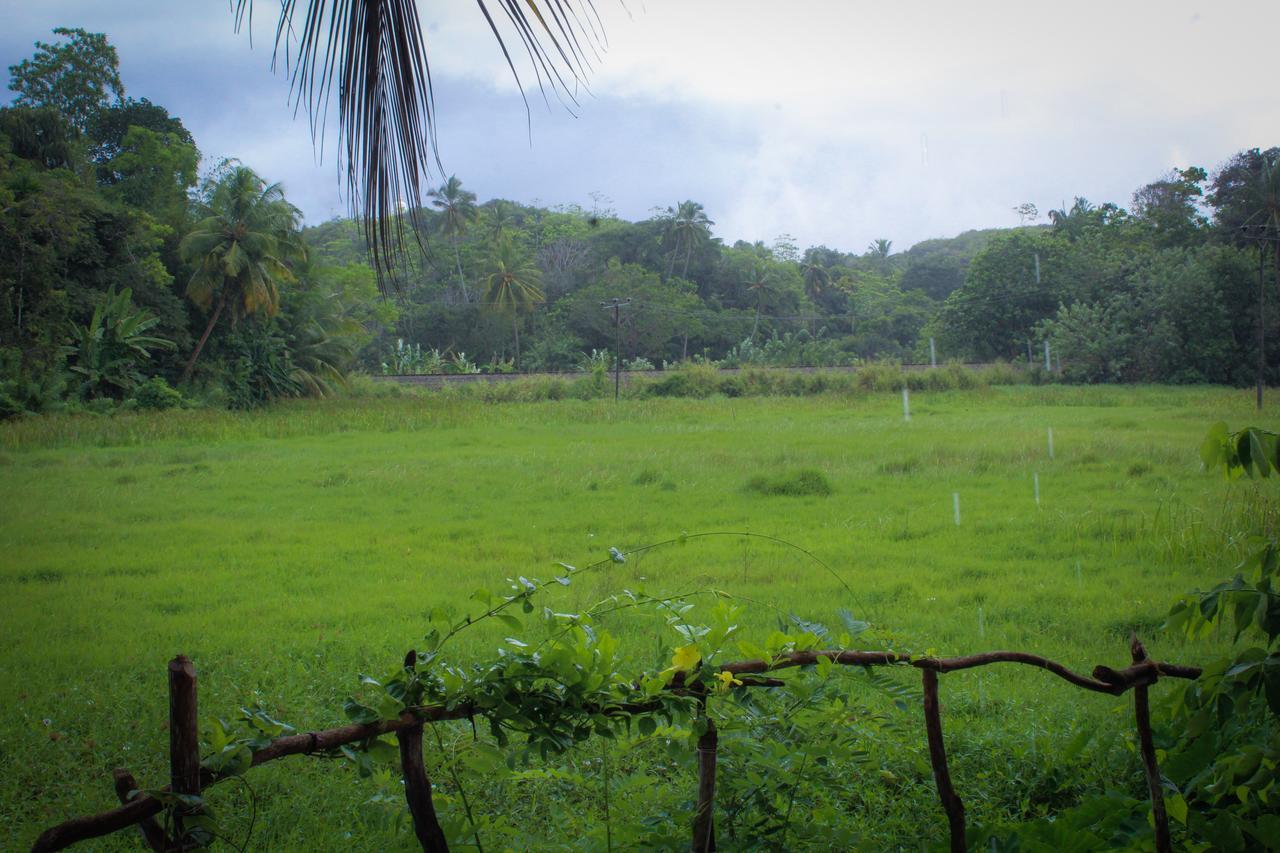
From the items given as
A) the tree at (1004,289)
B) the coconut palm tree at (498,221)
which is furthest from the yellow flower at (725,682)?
the tree at (1004,289)

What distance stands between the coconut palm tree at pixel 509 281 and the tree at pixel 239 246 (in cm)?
87

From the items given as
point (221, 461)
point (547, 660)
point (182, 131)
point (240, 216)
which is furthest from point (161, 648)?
point (221, 461)

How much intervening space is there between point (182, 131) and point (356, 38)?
2.25 meters

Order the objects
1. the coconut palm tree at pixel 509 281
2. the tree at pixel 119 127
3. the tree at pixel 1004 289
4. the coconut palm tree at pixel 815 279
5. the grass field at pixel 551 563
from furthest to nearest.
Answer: the coconut palm tree at pixel 815 279, the tree at pixel 1004 289, the coconut palm tree at pixel 509 281, the tree at pixel 119 127, the grass field at pixel 551 563

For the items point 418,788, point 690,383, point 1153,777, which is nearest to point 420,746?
point 418,788

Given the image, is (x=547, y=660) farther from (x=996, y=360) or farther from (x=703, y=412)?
(x=703, y=412)

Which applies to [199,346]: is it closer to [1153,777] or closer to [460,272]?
[460,272]

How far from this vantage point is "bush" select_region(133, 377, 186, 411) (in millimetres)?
4074

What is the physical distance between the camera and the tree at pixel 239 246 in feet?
11.3

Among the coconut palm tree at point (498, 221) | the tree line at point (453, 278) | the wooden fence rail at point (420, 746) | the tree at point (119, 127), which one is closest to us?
the wooden fence rail at point (420, 746)

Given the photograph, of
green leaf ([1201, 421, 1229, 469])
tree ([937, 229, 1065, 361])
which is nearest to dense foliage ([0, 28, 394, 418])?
green leaf ([1201, 421, 1229, 469])

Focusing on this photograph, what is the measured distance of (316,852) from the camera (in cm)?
158

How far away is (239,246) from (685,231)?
12.4 feet

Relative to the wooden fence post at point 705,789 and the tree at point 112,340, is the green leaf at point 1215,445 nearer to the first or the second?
the wooden fence post at point 705,789
